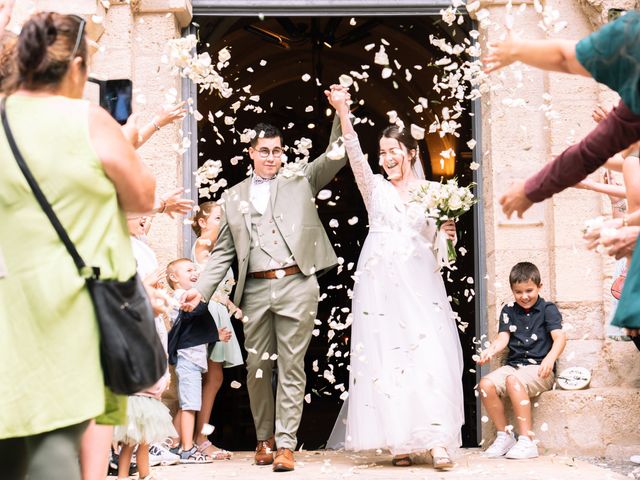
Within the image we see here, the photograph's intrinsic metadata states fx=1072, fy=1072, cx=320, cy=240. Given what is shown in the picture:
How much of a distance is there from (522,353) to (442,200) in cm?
132

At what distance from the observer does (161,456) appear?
697 centimetres

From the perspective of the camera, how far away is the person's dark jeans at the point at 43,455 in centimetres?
293

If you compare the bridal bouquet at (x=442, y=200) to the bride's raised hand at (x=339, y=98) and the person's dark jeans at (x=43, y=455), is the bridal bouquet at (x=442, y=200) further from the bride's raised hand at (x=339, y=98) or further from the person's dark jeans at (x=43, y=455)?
the person's dark jeans at (x=43, y=455)

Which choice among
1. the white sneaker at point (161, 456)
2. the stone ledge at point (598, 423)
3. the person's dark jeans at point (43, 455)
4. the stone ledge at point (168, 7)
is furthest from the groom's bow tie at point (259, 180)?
the person's dark jeans at point (43, 455)

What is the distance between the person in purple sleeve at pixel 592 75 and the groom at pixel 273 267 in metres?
3.35

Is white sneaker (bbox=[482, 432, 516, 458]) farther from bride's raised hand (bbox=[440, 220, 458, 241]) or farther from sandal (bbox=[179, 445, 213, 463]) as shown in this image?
sandal (bbox=[179, 445, 213, 463])

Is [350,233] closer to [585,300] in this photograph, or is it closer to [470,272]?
[470,272]

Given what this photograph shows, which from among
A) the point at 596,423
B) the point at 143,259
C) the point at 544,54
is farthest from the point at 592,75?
the point at 596,423

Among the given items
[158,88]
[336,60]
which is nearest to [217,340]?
[158,88]

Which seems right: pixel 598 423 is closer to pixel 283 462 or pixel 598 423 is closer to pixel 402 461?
pixel 402 461

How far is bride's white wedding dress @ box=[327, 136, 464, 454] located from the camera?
6.50 meters

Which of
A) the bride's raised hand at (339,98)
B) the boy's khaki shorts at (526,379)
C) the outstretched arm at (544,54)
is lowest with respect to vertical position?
the boy's khaki shorts at (526,379)

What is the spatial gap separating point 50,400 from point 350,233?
14440 mm

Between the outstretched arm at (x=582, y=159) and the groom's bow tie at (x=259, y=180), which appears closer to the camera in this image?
the outstretched arm at (x=582, y=159)
